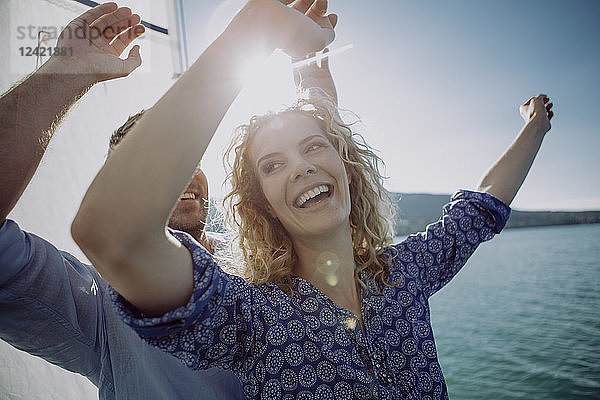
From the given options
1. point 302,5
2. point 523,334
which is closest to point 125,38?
point 302,5

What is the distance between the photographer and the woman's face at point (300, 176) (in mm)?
1202

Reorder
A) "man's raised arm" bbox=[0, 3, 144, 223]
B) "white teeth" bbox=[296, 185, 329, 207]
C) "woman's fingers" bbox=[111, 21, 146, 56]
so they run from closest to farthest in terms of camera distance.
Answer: "man's raised arm" bbox=[0, 3, 144, 223] → "woman's fingers" bbox=[111, 21, 146, 56] → "white teeth" bbox=[296, 185, 329, 207]

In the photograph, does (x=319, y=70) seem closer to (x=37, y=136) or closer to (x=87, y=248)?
(x=37, y=136)

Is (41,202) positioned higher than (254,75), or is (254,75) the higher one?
(254,75)

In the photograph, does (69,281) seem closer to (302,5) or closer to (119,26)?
(119,26)

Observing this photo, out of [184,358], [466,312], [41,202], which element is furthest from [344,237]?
[466,312]

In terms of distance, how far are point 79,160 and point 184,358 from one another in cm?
147

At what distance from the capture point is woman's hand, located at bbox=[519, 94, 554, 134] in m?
1.67

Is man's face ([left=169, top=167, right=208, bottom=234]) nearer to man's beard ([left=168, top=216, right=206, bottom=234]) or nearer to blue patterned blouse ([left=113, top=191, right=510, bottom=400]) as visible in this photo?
man's beard ([left=168, top=216, right=206, bottom=234])

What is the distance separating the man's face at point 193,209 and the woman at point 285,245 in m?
0.46

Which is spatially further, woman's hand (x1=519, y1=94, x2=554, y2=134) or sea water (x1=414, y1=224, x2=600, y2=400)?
sea water (x1=414, y1=224, x2=600, y2=400)

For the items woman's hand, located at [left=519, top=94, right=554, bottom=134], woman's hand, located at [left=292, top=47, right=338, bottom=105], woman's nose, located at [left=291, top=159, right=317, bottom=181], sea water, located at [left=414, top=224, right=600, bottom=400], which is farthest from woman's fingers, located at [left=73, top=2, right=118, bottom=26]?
sea water, located at [left=414, top=224, right=600, bottom=400]

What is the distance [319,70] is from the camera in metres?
1.76

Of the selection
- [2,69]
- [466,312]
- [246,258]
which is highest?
[2,69]
